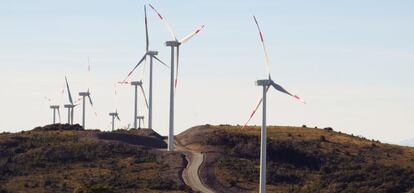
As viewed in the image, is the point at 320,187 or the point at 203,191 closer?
the point at 203,191

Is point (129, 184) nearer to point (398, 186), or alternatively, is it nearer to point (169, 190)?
point (169, 190)

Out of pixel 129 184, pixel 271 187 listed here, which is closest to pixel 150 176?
pixel 129 184

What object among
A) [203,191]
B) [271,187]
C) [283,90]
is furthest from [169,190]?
[283,90]

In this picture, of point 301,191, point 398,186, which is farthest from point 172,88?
point 398,186

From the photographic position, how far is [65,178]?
654ft

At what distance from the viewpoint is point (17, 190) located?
18962cm

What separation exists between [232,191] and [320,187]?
19008mm

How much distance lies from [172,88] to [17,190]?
1284 inches

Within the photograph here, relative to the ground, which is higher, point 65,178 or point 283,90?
point 283,90

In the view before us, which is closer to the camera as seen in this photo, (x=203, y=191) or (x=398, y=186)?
(x=203, y=191)

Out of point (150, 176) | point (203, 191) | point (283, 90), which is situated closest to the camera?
point (283, 90)

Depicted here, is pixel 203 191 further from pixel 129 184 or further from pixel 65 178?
pixel 65 178

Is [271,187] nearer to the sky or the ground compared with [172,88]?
nearer to the ground

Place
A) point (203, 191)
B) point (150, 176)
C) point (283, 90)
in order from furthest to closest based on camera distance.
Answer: point (150, 176) → point (203, 191) → point (283, 90)
